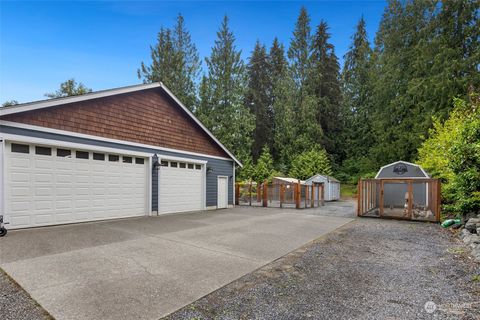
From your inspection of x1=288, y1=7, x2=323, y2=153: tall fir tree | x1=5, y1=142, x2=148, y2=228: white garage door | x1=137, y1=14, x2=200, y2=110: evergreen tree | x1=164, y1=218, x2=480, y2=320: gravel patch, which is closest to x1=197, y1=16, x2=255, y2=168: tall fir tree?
x1=137, y1=14, x2=200, y2=110: evergreen tree

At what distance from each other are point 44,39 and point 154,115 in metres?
5.20

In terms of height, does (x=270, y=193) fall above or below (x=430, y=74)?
below

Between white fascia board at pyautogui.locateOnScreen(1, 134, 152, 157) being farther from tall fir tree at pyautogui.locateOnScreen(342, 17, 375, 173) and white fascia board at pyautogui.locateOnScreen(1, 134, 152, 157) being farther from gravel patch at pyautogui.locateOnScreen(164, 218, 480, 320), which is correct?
tall fir tree at pyautogui.locateOnScreen(342, 17, 375, 173)

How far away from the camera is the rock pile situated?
194 inches

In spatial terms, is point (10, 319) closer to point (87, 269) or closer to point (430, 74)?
Answer: point (87, 269)

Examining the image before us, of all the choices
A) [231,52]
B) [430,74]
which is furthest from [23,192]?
[430,74]

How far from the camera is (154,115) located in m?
9.81

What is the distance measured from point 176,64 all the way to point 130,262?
23188 mm

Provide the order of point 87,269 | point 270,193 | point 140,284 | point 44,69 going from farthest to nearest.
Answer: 1. point 270,193
2. point 44,69
3. point 87,269
4. point 140,284

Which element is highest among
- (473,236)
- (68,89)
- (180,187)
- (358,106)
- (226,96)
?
(68,89)

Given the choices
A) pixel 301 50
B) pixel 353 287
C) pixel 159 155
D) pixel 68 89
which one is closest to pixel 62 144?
pixel 159 155

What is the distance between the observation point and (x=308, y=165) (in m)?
24.3

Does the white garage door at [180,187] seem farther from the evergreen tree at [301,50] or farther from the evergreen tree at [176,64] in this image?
the evergreen tree at [301,50]

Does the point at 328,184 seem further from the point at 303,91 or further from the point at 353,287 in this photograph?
the point at 353,287
